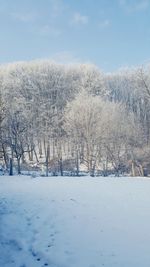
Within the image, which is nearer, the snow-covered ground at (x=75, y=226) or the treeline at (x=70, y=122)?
the snow-covered ground at (x=75, y=226)

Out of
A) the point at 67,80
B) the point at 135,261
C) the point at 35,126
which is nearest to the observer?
the point at 135,261

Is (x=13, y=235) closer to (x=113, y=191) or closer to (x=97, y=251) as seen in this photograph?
(x=97, y=251)

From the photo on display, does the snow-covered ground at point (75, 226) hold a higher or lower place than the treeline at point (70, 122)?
lower

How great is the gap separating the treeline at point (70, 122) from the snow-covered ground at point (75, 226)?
65.4 ft

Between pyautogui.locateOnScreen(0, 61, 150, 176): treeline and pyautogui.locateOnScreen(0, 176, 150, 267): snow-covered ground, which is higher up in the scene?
pyautogui.locateOnScreen(0, 61, 150, 176): treeline

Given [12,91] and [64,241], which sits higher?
[12,91]

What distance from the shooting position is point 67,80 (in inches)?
2736

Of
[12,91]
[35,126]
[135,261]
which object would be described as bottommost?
[135,261]

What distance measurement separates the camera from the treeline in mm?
45844

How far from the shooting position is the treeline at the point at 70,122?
150 feet

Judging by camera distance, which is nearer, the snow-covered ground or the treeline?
the snow-covered ground

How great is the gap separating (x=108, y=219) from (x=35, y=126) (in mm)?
47471

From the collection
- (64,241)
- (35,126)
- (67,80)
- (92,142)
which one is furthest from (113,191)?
(67,80)

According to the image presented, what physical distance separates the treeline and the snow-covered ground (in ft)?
65.4
